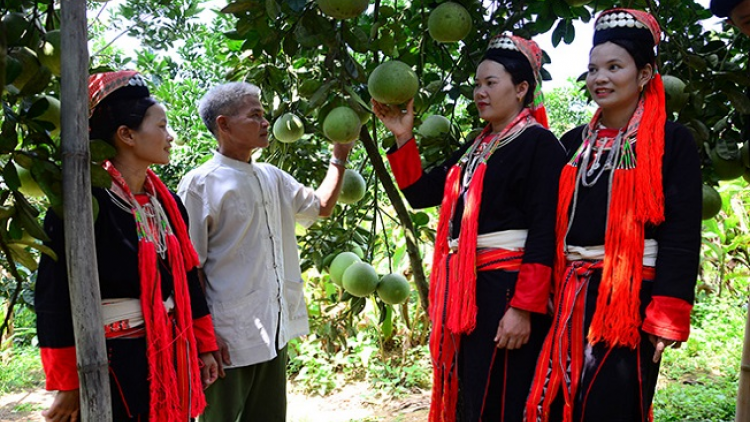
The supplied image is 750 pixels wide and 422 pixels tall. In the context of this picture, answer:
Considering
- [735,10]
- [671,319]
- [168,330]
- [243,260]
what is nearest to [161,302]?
[168,330]

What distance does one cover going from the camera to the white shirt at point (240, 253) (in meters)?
2.10

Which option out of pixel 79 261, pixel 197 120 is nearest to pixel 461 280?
pixel 79 261

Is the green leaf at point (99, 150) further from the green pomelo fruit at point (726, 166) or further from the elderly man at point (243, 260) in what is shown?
the green pomelo fruit at point (726, 166)

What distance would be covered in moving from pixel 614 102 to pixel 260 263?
1.11 meters

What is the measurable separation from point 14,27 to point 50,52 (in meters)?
0.09

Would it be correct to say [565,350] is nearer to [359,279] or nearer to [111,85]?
[359,279]

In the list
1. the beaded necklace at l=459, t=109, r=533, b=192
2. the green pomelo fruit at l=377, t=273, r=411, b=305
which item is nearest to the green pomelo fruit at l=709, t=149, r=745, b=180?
the beaded necklace at l=459, t=109, r=533, b=192

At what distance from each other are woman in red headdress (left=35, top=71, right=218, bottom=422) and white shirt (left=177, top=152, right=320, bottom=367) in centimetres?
24

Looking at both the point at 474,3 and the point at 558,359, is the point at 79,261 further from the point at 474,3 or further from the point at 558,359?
the point at 474,3

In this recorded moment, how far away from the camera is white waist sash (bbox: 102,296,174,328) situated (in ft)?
5.29

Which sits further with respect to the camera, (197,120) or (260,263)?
(197,120)

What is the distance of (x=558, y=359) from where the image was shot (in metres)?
1.69

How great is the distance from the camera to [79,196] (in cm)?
108

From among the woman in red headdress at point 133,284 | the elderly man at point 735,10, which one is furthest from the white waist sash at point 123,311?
the elderly man at point 735,10
